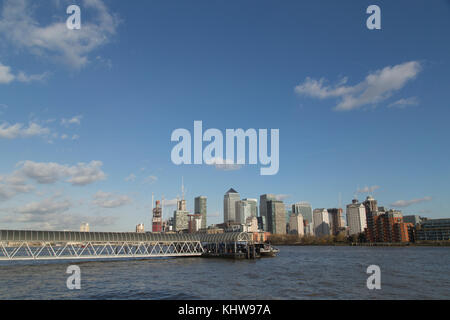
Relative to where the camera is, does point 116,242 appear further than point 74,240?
Yes

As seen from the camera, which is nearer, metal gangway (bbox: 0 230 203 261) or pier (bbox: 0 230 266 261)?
metal gangway (bbox: 0 230 203 261)

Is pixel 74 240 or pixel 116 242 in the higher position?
pixel 74 240

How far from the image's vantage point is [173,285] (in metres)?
57.1

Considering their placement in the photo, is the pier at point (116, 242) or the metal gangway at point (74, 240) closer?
the metal gangway at point (74, 240)

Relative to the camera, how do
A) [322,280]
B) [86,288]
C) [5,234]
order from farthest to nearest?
[5,234] < [322,280] < [86,288]

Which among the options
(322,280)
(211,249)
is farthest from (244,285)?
(211,249)

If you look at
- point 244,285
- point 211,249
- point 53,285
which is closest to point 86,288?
point 53,285
